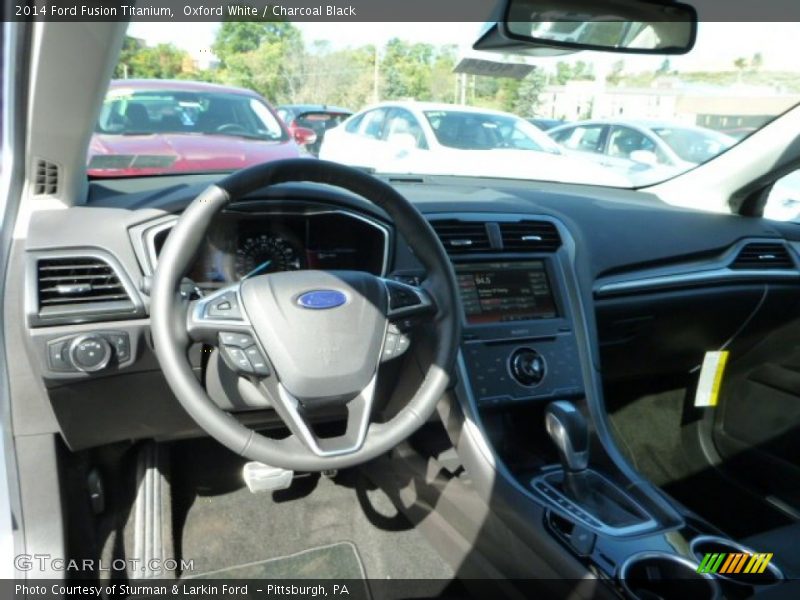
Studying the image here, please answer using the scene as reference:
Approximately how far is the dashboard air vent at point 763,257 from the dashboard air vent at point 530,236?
102 centimetres

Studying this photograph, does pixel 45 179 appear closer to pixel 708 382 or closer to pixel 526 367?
pixel 526 367

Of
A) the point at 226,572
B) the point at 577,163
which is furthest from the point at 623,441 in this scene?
the point at 226,572

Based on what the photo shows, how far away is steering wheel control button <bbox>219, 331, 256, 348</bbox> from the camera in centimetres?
163

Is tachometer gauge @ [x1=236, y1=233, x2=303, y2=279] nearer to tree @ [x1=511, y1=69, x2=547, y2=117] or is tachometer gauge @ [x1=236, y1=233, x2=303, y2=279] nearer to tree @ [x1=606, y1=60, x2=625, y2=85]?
tree @ [x1=511, y1=69, x2=547, y2=117]

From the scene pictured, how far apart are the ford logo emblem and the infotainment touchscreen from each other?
2.80 ft

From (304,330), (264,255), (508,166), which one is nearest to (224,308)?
(304,330)

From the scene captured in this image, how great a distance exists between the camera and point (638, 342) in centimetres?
313

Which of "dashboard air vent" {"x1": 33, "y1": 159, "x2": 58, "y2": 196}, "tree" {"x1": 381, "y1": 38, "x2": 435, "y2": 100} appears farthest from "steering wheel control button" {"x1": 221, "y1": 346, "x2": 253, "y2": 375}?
"tree" {"x1": 381, "y1": 38, "x2": 435, "y2": 100}

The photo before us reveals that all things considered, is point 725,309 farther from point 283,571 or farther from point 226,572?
point 226,572

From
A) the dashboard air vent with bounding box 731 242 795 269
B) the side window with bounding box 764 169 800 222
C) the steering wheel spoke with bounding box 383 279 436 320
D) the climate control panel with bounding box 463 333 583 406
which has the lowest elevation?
the climate control panel with bounding box 463 333 583 406

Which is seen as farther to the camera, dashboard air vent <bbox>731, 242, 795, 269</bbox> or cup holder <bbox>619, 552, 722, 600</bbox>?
dashboard air vent <bbox>731, 242, 795, 269</bbox>

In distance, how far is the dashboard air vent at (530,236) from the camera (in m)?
2.61

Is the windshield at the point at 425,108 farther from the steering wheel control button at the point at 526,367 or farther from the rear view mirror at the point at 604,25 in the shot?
the steering wheel control button at the point at 526,367

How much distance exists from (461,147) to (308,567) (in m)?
2.00
